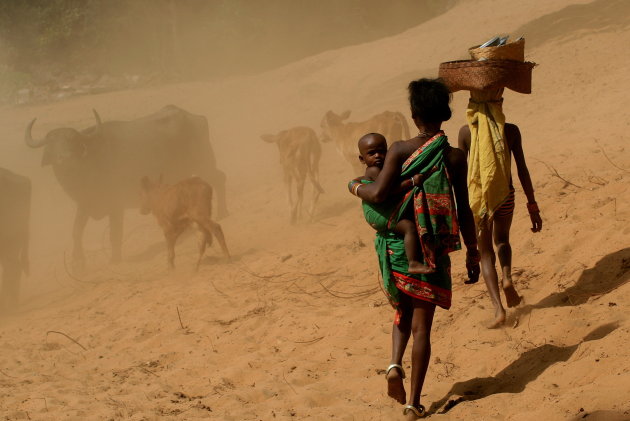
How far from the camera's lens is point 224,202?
15.6 metres

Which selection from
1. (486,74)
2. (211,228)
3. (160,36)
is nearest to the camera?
(486,74)

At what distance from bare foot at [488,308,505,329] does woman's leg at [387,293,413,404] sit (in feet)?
4.03

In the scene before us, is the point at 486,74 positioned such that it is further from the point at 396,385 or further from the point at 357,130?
the point at 357,130

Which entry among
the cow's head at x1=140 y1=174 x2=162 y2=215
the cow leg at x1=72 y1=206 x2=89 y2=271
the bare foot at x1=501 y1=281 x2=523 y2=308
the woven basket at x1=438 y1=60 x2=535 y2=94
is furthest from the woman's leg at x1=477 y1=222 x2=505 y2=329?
the cow leg at x1=72 y1=206 x2=89 y2=271

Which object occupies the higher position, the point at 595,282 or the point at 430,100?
the point at 430,100

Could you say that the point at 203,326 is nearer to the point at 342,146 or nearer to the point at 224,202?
the point at 342,146

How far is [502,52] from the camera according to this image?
502cm

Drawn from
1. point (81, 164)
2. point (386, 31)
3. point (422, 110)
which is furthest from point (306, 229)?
point (386, 31)

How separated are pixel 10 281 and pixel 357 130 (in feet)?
21.5

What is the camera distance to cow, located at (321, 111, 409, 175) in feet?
41.4

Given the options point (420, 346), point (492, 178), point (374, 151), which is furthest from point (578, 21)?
point (420, 346)

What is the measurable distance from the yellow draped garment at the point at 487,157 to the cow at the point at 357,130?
7.19 meters

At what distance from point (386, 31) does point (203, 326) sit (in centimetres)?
2658

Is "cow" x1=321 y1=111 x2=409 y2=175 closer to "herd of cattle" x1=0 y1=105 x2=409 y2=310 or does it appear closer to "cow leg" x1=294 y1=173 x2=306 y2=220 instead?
"herd of cattle" x1=0 y1=105 x2=409 y2=310
